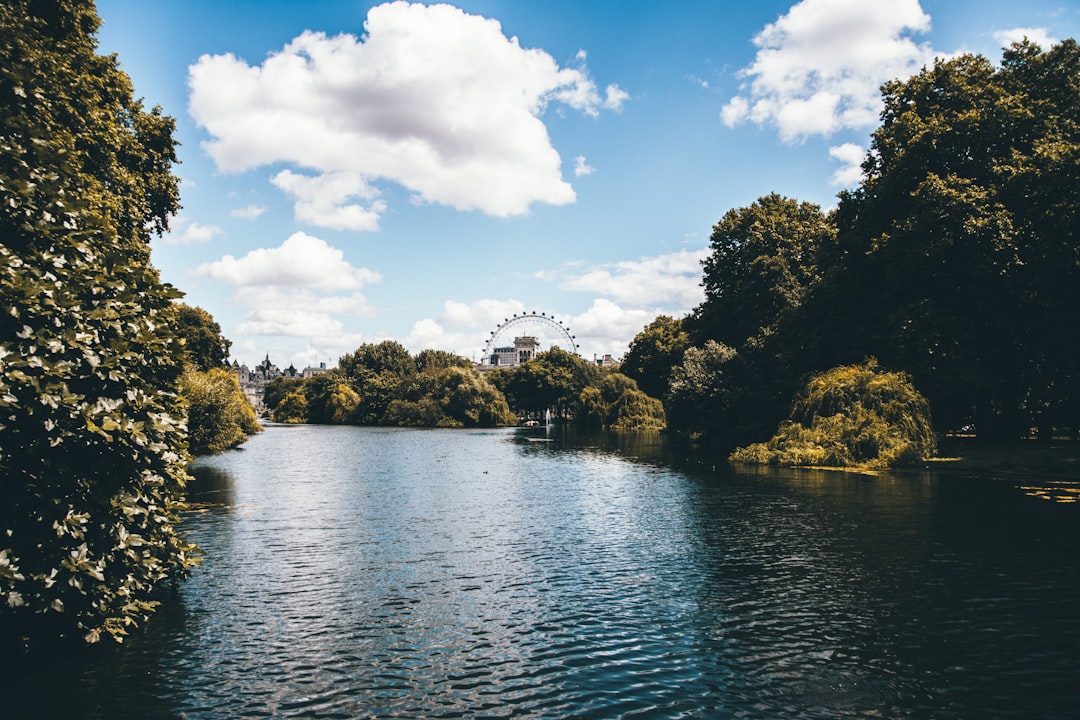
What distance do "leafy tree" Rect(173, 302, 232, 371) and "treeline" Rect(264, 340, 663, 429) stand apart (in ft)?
159

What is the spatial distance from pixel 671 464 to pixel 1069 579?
36.4 m

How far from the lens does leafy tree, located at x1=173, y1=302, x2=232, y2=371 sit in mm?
106062

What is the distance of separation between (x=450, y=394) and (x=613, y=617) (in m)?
138

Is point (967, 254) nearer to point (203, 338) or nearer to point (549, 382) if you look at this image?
point (203, 338)

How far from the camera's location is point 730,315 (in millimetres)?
78938

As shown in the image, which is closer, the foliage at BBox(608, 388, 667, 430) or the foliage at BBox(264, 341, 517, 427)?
the foliage at BBox(608, 388, 667, 430)

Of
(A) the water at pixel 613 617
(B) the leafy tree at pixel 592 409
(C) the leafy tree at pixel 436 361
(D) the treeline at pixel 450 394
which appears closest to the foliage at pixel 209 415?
(A) the water at pixel 613 617

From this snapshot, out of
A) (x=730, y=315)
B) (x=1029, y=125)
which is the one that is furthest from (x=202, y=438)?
(x=1029, y=125)

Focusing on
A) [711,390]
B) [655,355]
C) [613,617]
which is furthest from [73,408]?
[655,355]

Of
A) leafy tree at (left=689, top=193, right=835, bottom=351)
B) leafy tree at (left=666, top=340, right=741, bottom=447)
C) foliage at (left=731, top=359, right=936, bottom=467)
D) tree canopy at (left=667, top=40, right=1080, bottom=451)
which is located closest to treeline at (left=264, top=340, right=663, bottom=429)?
leafy tree at (left=689, top=193, right=835, bottom=351)

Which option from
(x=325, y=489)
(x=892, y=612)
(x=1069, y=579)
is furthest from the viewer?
(x=325, y=489)

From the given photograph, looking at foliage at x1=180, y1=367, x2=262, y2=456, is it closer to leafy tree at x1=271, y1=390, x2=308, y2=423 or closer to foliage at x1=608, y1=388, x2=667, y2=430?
foliage at x1=608, y1=388, x2=667, y2=430

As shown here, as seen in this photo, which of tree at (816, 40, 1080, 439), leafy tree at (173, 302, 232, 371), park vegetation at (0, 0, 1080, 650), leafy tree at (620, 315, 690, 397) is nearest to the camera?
park vegetation at (0, 0, 1080, 650)

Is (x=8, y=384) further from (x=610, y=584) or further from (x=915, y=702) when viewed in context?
(x=915, y=702)
